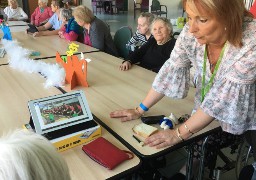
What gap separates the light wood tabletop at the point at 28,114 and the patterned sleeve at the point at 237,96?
15.0 inches

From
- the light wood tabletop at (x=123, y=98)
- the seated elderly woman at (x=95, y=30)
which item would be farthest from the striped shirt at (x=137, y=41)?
the light wood tabletop at (x=123, y=98)

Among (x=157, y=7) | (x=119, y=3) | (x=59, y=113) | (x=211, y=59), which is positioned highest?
(x=119, y=3)

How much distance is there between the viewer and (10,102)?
5.11 ft

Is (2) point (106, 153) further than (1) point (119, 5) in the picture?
No

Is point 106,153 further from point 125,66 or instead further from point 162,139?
point 125,66

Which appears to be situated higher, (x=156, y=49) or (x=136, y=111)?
(x=156, y=49)

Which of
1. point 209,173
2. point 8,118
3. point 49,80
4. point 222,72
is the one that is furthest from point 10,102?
point 209,173

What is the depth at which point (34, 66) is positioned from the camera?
214 centimetres

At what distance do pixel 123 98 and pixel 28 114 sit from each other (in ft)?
1.80

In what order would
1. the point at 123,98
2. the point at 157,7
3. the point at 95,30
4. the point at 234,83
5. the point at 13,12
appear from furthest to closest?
the point at 157,7
the point at 13,12
the point at 95,30
the point at 123,98
the point at 234,83

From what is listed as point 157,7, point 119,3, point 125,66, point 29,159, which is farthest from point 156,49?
point 119,3

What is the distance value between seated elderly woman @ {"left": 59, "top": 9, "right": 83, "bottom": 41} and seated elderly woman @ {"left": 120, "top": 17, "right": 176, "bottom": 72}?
1.14 metres

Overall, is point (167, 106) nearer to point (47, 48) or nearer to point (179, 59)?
point (179, 59)

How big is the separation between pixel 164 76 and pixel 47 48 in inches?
73.4
